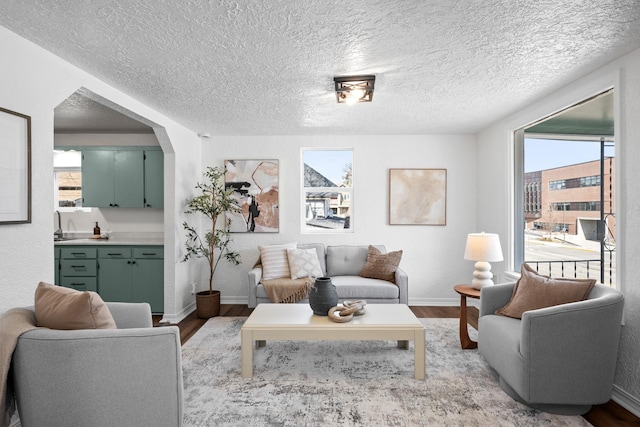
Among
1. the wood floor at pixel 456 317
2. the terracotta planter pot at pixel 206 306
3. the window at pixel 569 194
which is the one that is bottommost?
the wood floor at pixel 456 317

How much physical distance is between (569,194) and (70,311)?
3.86 metres

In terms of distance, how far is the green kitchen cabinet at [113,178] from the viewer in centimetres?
448

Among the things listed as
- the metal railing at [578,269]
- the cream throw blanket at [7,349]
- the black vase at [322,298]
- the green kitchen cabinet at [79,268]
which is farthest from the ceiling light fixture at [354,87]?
the green kitchen cabinet at [79,268]

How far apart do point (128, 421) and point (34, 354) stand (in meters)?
0.52

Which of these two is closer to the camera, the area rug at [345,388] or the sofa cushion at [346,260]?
the area rug at [345,388]

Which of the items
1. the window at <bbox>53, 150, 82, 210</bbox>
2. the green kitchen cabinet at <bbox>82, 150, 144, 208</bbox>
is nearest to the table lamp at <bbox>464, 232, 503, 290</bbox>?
the green kitchen cabinet at <bbox>82, 150, 144, 208</bbox>

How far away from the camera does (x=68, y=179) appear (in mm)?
4906

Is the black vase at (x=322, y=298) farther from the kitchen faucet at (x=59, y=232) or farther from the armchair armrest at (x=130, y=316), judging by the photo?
the kitchen faucet at (x=59, y=232)

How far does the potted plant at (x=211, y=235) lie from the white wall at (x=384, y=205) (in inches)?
8.1

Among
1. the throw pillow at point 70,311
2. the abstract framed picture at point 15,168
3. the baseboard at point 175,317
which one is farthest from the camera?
the baseboard at point 175,317

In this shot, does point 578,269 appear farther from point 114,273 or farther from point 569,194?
point 114,273

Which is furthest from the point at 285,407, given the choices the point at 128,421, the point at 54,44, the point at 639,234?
the point at 54,44

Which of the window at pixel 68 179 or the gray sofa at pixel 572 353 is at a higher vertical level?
the window at pixel 68 179

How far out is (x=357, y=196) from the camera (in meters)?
4.84
